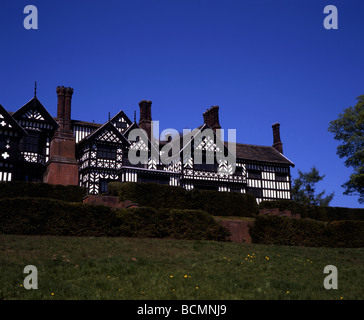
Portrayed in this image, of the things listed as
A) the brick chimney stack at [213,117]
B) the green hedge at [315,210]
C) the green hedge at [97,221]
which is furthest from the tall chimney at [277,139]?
the green hedge at [97,221]

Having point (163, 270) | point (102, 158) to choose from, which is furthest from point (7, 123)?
point (163, 270)

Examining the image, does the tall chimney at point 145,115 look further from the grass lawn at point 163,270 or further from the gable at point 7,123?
the grass lawn at point 163,270

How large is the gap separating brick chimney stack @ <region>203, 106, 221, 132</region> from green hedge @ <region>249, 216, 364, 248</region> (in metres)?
22.7

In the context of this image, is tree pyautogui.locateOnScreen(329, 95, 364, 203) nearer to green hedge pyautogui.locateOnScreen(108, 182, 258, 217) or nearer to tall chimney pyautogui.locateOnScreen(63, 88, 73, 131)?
green hedge pyautogui.locateOnScreen(108, 182, 258, 217)

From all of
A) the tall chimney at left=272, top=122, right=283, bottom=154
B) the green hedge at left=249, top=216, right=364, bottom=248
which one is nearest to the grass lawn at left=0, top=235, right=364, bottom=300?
the green hedge at left=249, top=216, right=364, bottom=248

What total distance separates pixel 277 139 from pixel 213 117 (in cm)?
1092

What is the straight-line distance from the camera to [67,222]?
1969 centimetres

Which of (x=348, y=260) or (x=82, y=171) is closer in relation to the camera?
(x=348, y=260)

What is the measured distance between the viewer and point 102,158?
3850cm

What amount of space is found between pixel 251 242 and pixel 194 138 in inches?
847

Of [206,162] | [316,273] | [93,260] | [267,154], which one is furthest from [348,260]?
[267,154]

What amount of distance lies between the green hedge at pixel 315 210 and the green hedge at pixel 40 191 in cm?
1551

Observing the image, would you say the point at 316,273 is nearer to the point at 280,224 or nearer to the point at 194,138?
the point at 280,224
